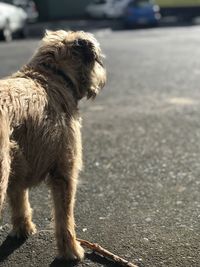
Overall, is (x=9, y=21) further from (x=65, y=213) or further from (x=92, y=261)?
(x=92, y=261)

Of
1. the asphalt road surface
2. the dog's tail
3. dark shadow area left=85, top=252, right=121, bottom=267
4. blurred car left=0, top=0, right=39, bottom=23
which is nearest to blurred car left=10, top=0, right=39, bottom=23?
blurred car left=0, top=0, right=39, bottom=23

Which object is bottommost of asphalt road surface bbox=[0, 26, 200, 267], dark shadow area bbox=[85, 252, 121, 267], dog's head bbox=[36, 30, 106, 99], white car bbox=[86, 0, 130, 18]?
white car bbox=[86, 0, 130, 18]

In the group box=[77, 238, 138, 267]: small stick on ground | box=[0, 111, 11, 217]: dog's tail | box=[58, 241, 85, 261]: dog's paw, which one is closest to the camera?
box=[0, 111, 11, 217]: dog's tail

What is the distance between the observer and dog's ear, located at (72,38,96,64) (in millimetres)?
4207

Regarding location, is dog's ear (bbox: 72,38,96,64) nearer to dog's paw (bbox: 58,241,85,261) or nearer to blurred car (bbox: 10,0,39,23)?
dog's paw (bbox: 58,241,85,261)

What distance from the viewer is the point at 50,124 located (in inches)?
152

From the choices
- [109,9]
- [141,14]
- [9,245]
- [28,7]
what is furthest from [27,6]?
[9,245]

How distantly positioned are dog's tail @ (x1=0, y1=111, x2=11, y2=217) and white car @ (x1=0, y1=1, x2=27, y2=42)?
753 inches

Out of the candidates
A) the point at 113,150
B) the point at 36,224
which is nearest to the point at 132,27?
the point at 113,150

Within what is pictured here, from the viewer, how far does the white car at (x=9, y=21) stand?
72.4ft

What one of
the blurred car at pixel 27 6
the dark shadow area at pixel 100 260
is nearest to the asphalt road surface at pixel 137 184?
the dark shadow area at pixel 100 260

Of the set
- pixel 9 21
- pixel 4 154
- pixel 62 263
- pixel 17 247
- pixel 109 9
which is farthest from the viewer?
pixel 109 9

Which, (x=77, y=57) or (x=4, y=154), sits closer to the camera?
(x=4, y=154)

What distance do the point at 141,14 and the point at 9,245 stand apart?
25.8 meters
